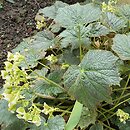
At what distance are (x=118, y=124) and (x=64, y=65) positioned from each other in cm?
25

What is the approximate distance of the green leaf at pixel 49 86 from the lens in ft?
3.79

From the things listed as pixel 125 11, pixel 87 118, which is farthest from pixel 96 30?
pixel 87 118

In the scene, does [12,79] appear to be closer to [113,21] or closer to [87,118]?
[87,118]

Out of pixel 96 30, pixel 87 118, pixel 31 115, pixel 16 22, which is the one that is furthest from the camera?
pixel 16 22

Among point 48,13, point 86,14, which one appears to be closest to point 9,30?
point 48,13

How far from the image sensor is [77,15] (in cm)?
126

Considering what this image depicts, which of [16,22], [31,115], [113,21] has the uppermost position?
[113,21]

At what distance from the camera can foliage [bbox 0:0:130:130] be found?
3.38 ft

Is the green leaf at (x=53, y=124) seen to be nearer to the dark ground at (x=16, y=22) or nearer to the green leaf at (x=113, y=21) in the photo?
the green leaf at (x=113, y=21)

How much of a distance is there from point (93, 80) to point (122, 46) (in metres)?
0.18

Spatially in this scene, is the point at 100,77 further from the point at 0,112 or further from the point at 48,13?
the point at 48,13

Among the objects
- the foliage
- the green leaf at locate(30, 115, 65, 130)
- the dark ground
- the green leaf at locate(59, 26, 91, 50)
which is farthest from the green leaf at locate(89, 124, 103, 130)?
the dark ground

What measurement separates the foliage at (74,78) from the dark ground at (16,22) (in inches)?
23.3

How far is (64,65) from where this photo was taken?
123cm
